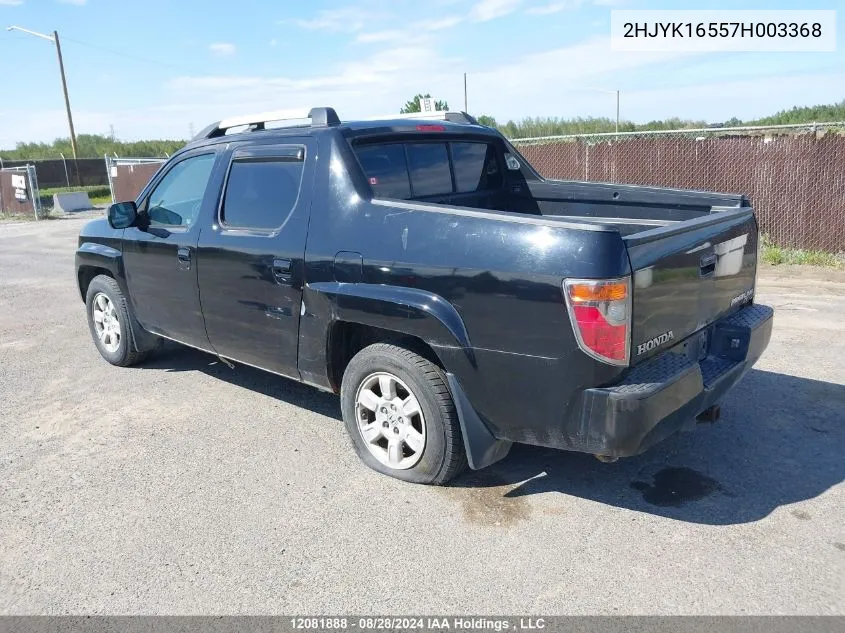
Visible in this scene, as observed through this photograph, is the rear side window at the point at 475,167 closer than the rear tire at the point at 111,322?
Yes

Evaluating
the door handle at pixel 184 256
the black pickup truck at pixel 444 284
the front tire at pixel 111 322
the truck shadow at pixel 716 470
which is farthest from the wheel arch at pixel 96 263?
the truck shadow at pixel 716 470

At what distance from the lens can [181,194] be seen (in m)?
5.30

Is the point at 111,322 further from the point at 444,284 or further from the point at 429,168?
the point at 444,284

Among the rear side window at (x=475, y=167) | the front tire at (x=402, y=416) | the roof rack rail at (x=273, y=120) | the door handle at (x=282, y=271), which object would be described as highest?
the roof rack rail at (x=273, y=120)

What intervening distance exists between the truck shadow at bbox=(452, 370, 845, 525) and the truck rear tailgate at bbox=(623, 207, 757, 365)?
0.75 metres

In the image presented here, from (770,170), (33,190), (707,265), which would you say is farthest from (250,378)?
(33,190)

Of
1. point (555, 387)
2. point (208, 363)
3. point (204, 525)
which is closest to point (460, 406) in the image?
point (555, 387)

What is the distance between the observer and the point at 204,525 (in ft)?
11.9

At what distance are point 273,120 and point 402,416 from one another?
89.2 inches

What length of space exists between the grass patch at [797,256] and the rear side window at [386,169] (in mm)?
8075

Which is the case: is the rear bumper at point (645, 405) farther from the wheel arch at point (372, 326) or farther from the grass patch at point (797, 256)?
the grass patch at point (797, 256)

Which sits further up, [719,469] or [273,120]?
[273,120]

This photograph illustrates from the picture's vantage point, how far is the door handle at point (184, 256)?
4945 millimetres

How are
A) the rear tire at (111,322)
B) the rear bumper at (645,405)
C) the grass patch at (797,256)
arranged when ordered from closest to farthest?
the rear bumper at (645,405)
the rear tire at (111,322)
the grass patch at (797,256)
